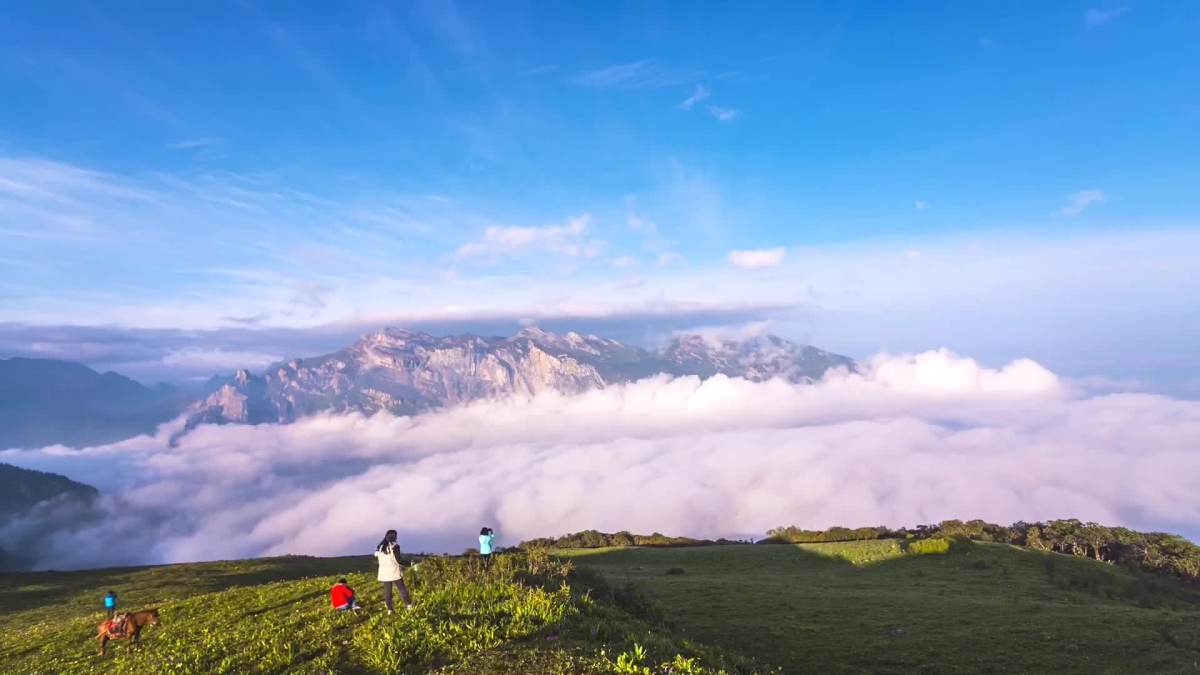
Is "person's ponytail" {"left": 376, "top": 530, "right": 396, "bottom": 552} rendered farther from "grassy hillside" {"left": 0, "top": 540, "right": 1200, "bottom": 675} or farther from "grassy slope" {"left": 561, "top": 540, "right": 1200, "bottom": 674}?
"grassy slope" {"left": 561, "top": 540, "right": 1200, "bottom": 674}

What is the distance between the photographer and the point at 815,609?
34.8 metres

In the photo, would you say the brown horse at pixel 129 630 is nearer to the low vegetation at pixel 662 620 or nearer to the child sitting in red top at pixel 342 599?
the low vegetation at pixel 662 620

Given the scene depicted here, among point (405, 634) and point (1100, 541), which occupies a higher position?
point (405, 634)

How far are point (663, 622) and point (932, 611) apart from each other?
19.4m

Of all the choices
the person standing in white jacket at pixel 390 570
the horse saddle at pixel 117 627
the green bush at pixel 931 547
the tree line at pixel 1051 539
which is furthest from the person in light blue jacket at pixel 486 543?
the green bush at pixel 931 547

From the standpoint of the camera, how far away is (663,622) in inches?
940

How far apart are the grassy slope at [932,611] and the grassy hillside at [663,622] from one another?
0.46 ft

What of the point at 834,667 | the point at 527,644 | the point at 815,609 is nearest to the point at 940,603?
the point at 815,609

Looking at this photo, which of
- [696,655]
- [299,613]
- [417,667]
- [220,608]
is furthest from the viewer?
[220,608]

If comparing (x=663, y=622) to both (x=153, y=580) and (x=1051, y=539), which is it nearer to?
(x=153, y=580)

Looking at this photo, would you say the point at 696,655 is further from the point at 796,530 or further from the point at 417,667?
the point at 796,530

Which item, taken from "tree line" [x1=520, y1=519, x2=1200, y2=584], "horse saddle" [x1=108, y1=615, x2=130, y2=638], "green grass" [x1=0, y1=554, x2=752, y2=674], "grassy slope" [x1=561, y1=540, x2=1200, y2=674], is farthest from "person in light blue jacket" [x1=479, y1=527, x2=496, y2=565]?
"tree line" [x1=520, y1=519, x2=1200, y2=584]

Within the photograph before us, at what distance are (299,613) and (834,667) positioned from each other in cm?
2061

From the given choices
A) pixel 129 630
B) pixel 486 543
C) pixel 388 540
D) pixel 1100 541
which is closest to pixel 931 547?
pixel 1100 541
